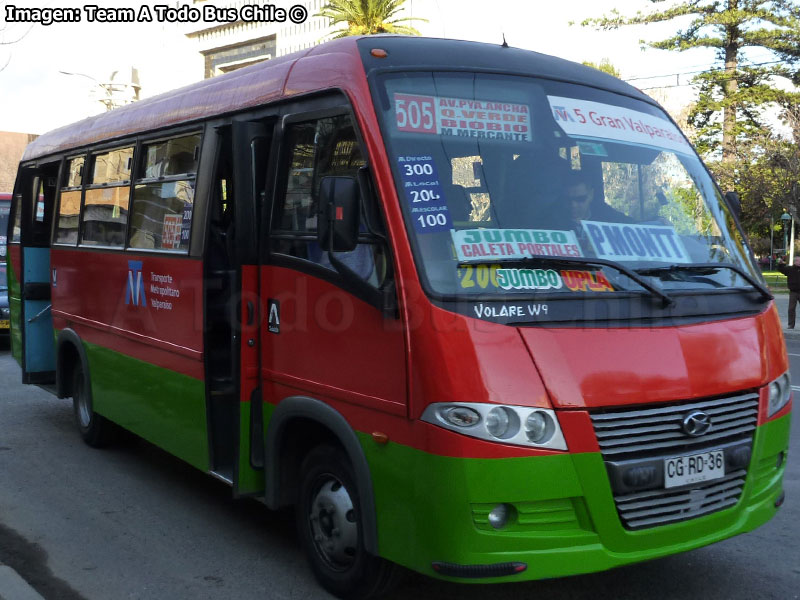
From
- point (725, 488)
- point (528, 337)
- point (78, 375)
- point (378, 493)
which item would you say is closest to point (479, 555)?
point (378, 493)

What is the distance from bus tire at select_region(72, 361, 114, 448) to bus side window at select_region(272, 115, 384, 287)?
11.9ft

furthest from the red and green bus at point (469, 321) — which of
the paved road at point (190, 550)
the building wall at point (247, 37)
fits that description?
the building wall at point (247, 37)

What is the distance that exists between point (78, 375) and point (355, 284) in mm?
4938

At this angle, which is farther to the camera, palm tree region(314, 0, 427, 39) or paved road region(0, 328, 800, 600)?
palm tree region(314, 0, 427, 39)

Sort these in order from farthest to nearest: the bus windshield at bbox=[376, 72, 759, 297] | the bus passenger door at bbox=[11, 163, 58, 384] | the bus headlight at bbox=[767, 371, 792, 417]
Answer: the bus passenger door at bbox=[11, 163, 58, 384] → the bus headlight at bbox=[767, 371, 792, 417] → the bus windshield at bbox=[376, 72, 759, 297]

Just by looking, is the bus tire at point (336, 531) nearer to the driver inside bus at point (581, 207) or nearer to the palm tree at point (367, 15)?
the driver inside bus at point (581, 207)

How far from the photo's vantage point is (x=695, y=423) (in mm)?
3918

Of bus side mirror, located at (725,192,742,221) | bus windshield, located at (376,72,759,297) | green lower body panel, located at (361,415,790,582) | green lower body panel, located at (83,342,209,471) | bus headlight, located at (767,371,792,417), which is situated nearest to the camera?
green lower body panel, located at (361,415,790,582)

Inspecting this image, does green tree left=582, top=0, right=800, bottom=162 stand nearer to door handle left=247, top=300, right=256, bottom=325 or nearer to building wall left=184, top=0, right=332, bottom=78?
building wall left=184, top=0, right=332, bottom=78

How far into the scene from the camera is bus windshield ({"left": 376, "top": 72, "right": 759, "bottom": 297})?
4.00m

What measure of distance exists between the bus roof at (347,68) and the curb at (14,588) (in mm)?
2739

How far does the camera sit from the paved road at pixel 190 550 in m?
4.64

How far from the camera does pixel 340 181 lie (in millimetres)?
3975

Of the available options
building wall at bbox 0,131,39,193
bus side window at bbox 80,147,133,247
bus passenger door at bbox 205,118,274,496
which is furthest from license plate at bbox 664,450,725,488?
building wall at bbox 0,131,39,193
